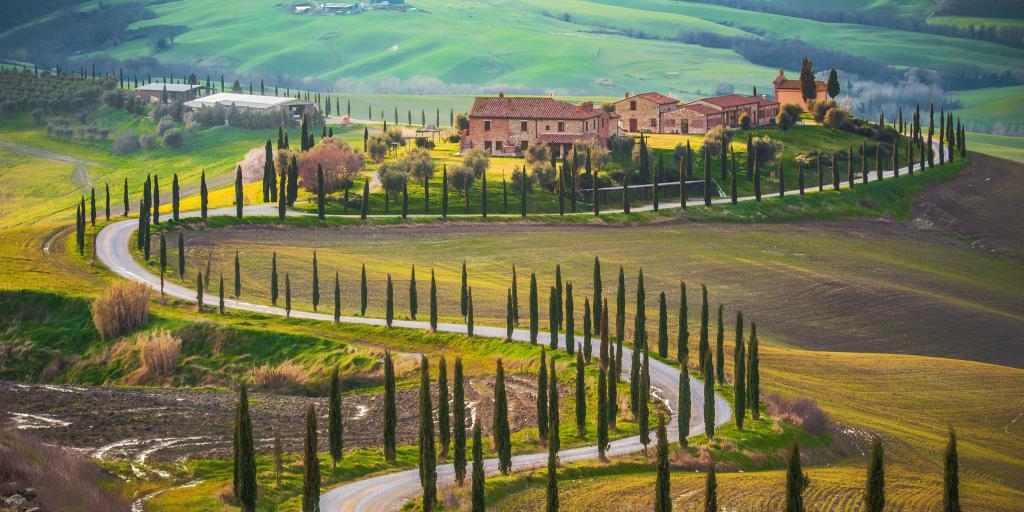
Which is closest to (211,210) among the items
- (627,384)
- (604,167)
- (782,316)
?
(604,167)

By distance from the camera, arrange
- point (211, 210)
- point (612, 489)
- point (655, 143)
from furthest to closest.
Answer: point (655, 143)
point (211, 210)
point (612, 489)

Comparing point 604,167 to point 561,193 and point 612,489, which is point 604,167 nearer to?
point 561,193

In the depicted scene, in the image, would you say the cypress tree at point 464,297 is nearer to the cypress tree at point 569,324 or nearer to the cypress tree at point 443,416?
the cypress tree at point 569,324

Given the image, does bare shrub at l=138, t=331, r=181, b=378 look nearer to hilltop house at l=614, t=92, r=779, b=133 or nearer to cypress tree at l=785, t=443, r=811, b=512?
cypress tree at l=785, t=443, r=811, b=512

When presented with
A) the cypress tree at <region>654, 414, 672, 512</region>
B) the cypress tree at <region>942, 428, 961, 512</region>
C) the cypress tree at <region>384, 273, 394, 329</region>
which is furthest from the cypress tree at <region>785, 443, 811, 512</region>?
the cypress tree at <region>384, 273, 394, 329</region>

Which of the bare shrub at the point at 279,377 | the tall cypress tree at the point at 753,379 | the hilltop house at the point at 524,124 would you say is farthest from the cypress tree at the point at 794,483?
the hilltop house at the point at 524,124

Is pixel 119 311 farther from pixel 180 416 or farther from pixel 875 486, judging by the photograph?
pixel 875 486
